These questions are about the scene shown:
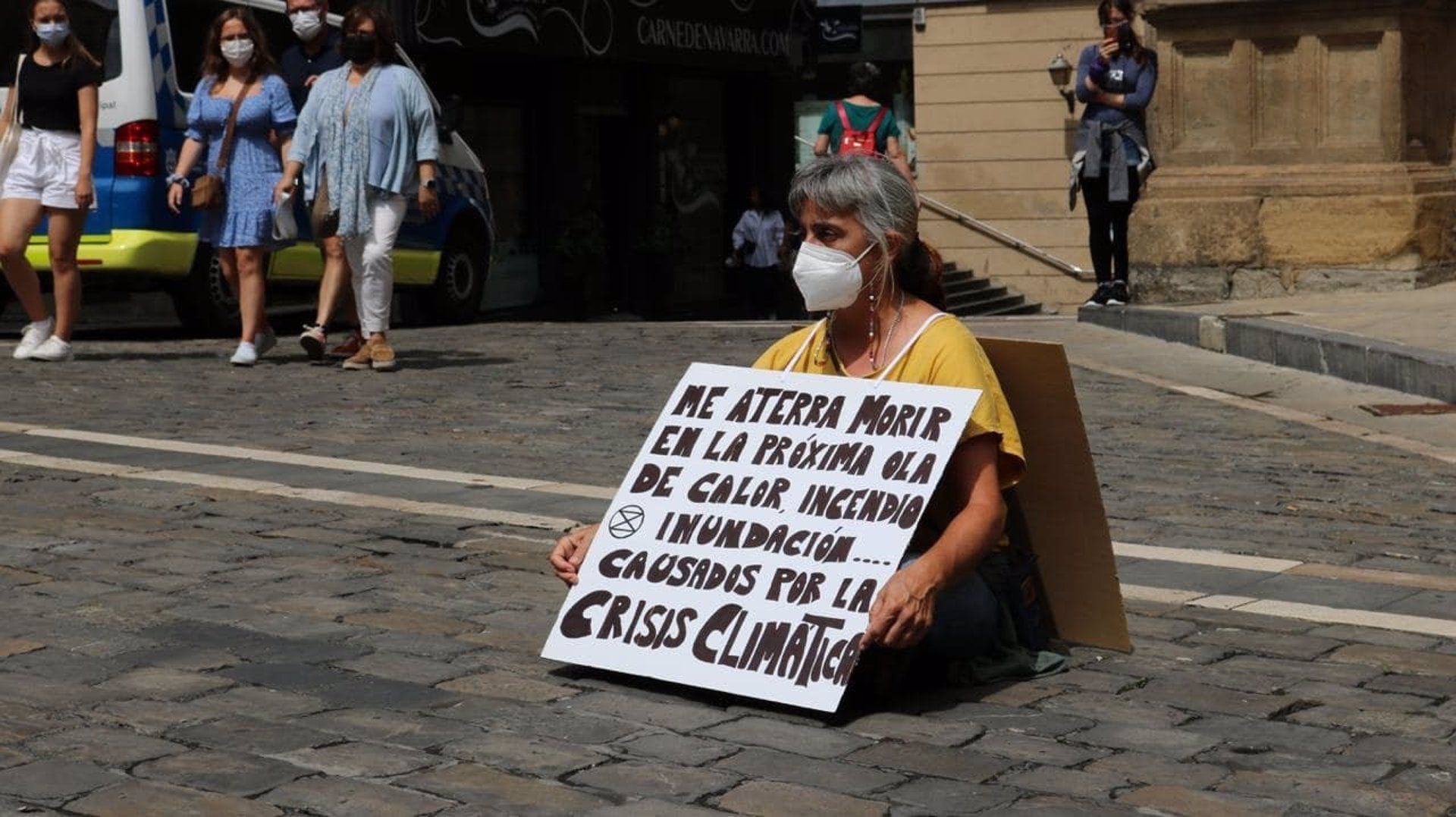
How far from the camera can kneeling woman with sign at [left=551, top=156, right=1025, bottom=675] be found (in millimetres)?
4648

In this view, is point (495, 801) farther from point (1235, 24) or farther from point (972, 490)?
point (1235, 24)

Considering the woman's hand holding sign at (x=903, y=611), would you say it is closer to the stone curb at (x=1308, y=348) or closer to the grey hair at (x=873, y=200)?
the grey hair at (x=873, y=200)

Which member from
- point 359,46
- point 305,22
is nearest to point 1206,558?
point 359,46

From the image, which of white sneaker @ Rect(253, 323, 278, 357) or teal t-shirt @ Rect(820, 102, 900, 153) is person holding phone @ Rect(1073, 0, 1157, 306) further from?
white sneaker @ Rect(253, 323, 278, 357)

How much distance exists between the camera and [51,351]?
40.3 ft

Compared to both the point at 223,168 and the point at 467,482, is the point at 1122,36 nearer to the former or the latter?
the point at 223,168

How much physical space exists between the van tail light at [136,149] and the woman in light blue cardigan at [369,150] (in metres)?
2.59

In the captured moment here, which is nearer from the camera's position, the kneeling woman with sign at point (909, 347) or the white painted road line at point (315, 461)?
the kneeling woman with sign at point (909, 347)

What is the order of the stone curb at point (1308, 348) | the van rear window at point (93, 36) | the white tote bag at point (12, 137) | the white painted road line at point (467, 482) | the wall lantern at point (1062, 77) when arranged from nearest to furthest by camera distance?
the white painted road line at point (467, 482) → the stone curb at point (1308, 348) → the white tote bag at point (12, 137) → the van rear window at point (93, 36) → the wall lantern at point (1062, 77)

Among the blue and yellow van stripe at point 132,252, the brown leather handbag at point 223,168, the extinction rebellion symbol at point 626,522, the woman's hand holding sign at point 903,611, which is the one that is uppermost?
the brown leather handbag at point 223,168

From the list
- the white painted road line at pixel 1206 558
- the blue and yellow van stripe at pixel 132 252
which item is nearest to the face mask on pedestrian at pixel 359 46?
the blue and yellow van stripe at pixel 132 252

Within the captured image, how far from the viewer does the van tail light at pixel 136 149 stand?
14.0 metres

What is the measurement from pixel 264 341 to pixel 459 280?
208 inches

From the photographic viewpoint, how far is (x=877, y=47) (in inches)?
1299
